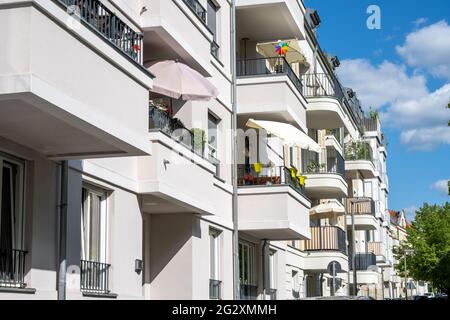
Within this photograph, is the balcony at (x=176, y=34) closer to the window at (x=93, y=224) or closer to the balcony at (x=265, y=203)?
the window at (x=93, y=224)

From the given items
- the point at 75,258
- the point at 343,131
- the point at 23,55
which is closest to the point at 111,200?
the point at 75,258

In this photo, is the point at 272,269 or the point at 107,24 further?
the point at 272,269

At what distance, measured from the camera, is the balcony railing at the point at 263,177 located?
24.1 meters

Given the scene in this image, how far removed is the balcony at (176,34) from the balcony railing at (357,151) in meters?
29.5

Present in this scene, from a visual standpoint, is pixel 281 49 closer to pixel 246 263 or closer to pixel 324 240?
pixel 246 263

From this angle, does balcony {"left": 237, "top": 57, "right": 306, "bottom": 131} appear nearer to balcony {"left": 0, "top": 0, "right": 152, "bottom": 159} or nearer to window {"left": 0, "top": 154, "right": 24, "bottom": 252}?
balcony {"left": 0, "top": 0, "right": 152, "bottom": 159}

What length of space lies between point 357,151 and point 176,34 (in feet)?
107

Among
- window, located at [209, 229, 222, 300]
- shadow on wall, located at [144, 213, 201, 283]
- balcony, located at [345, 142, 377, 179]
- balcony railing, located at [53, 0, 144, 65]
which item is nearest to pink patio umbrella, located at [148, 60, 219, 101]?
balcony railing, located at [53, 0, 144, 65]

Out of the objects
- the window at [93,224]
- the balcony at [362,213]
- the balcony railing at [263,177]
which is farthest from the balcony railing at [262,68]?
the balcony at [362,213]

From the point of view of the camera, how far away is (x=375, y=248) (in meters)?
63.4

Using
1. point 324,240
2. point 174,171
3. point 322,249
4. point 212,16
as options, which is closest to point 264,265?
point 322,249
